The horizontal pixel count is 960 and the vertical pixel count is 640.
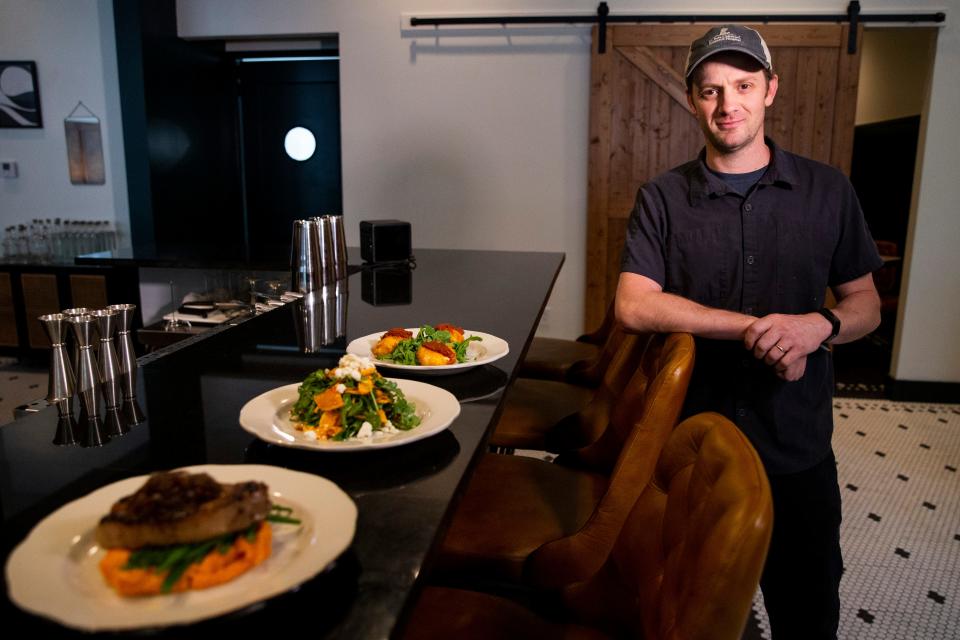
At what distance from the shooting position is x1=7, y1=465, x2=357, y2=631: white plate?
660 millimetres

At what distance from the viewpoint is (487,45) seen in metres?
4.83

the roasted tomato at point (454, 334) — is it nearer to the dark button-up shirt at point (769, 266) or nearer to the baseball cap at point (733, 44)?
the dark button-up shirt at point (769, 266)

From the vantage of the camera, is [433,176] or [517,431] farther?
[433,176]

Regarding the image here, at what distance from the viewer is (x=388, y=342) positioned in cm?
157

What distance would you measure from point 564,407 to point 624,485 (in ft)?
3.33

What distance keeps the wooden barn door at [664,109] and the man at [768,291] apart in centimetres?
291

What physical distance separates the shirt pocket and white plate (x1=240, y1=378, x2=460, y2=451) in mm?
832

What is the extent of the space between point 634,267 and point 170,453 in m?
1.19

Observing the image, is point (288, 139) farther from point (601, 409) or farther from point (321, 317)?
point (601, 409)

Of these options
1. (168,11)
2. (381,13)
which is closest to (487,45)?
(381,13)

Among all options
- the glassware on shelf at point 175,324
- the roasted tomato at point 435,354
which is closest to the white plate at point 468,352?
the roasted tomato at point 435,354

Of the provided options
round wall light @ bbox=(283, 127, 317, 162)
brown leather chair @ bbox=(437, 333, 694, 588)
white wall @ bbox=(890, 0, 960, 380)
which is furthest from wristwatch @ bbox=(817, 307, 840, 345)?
round wall light @ bbox=(283, 127, 317, 162)

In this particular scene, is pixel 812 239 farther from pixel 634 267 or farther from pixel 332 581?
pixel 332 581

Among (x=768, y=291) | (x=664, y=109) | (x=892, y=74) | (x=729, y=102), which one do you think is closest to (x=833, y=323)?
(x=768, y=291)
